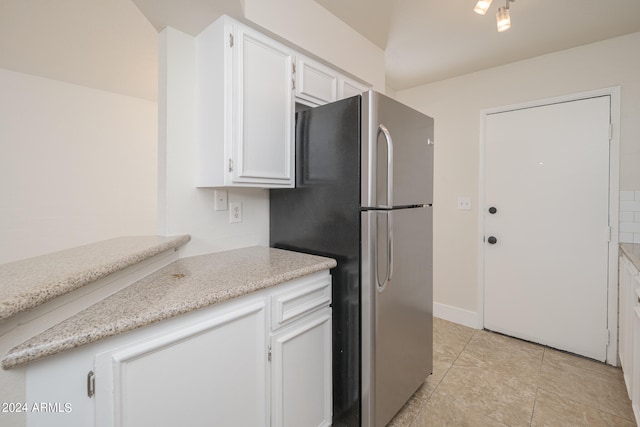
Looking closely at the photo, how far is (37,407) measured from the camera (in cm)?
68

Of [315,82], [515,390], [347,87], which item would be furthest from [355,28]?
[515,390]

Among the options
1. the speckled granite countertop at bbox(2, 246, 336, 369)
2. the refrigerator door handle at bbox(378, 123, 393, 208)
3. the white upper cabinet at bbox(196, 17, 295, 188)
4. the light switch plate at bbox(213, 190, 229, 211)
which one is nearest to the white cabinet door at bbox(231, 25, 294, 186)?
the white upper cabinet at bbox(196, 17, 295, 188)

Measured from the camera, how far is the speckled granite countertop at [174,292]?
681 mm

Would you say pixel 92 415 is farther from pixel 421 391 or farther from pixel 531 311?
pixel 531 311

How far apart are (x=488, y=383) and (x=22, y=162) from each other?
389 cm

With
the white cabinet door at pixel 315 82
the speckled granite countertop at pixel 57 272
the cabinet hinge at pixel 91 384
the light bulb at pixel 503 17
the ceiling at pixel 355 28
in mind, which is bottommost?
the cabinet hinge at pixel 91 384

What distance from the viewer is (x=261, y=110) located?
4.96 ft

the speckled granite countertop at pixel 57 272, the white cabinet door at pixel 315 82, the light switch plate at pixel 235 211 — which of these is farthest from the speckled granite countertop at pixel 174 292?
the white cabinet door at pixel 315 82

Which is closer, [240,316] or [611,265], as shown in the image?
[240,316]

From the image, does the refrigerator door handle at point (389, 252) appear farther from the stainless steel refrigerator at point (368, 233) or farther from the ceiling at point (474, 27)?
the ceiling at point (474, 27)

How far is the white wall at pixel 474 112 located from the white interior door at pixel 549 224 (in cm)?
11

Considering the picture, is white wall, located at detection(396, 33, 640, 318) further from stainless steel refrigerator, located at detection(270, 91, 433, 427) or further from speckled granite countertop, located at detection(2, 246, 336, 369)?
speckled granite countertop, located at detection(2, 246, 336, 369)

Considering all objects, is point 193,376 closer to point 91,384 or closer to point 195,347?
point 195,347

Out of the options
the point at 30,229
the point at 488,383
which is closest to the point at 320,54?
the point at 488,383
